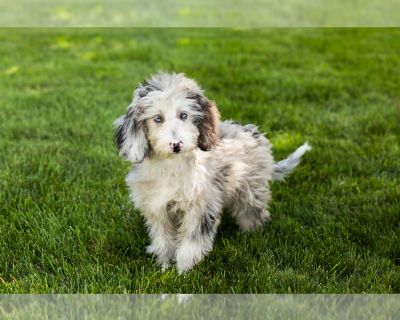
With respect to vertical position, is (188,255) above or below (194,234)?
below

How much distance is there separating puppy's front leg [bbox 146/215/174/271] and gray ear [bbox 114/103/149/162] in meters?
0.48

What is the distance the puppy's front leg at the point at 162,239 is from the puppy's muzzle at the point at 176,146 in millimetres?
659

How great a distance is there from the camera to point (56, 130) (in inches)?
246

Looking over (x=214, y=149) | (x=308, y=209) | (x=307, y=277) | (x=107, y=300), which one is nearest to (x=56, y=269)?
(x=107, y=300)

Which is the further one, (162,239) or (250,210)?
(250,210)

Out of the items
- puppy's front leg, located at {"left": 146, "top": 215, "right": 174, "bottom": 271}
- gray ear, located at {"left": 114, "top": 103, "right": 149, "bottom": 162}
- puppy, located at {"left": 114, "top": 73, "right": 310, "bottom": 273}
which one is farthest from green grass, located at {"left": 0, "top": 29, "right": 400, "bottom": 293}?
gray ear, located at {"left": 114, "top": 103, "right": 149, "bottom": 162}

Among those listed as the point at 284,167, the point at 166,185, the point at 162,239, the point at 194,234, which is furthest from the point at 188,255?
the point at 284,167

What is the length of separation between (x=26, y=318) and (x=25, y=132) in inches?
134

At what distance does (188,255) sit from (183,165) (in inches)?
20.7

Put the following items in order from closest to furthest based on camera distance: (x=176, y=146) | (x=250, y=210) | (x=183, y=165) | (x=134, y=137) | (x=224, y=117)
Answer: (x=176, y=146) → (x=134, y=137) → (x=183, y=165) → (x=250, y=210) → (x=224, y=117)

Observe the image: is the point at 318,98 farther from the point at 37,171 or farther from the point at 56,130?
the point at 37,171

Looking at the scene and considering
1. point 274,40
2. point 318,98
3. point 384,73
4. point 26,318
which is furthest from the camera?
point 274,40

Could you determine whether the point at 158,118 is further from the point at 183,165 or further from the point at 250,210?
the point at 250,210

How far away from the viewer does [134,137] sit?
3.43 m
